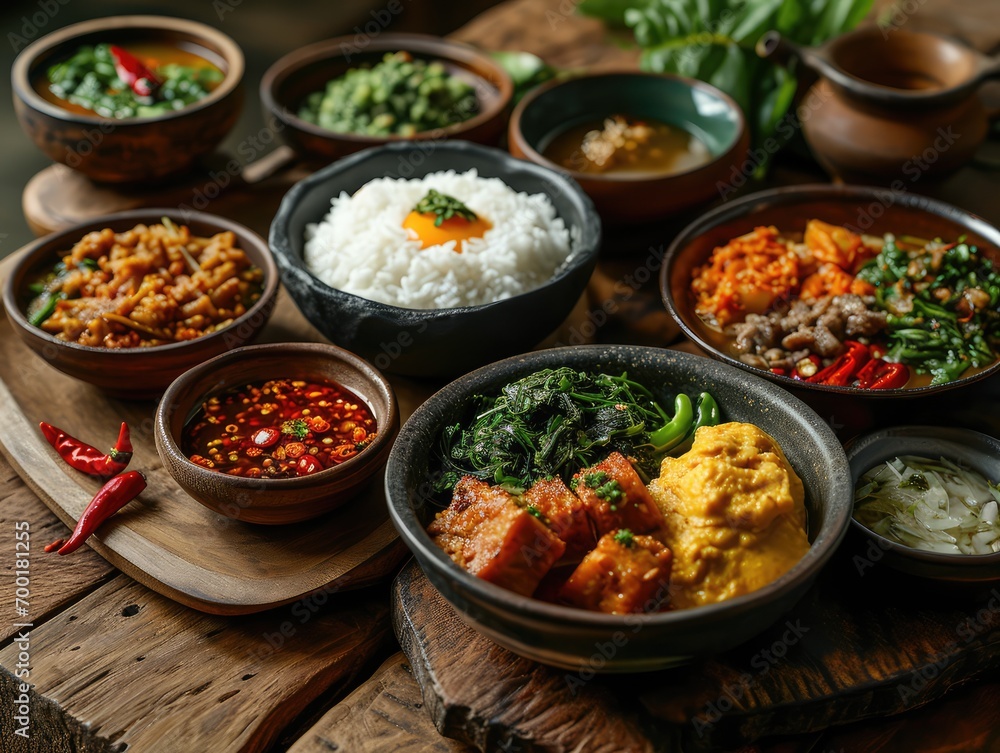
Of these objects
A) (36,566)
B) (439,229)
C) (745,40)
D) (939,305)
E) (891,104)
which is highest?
(891,104)

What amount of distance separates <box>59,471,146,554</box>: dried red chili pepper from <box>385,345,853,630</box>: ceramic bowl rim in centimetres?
97

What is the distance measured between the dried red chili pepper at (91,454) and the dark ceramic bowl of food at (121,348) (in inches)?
7.9

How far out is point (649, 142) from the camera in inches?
171

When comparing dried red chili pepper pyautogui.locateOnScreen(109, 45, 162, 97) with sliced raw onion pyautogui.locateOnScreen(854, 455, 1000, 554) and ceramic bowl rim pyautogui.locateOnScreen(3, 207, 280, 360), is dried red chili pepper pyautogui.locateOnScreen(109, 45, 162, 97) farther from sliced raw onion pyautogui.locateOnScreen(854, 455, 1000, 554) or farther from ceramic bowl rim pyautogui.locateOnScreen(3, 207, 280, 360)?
sliced raw onion pyautogui.locateOnScreen(854, 455, 1000, 554)

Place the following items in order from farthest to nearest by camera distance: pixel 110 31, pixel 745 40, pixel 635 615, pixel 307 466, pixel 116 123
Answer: pixel 745 40, pixel 110 31, pixel 116 123, pixel 307 466, pixel 635 615

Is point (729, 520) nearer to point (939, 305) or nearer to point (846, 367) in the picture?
point (846, 367)

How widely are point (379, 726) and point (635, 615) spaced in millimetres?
858

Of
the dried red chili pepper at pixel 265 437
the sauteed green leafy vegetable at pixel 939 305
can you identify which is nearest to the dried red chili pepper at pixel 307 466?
the dried red chili pepper at pixel 265 437

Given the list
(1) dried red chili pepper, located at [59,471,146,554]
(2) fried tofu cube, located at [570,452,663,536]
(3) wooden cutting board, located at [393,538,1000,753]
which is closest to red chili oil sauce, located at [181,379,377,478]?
(1) dried red chili pepper, located at [59,471,146,554]

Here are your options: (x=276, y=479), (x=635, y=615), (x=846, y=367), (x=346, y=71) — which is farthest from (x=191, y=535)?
(x=346, y=71)

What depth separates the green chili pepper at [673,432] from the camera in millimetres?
2775

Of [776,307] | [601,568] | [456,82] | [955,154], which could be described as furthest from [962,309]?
[456,82]

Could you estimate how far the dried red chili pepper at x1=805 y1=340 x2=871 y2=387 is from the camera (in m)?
3.21

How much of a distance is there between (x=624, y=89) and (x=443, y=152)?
112 cm
